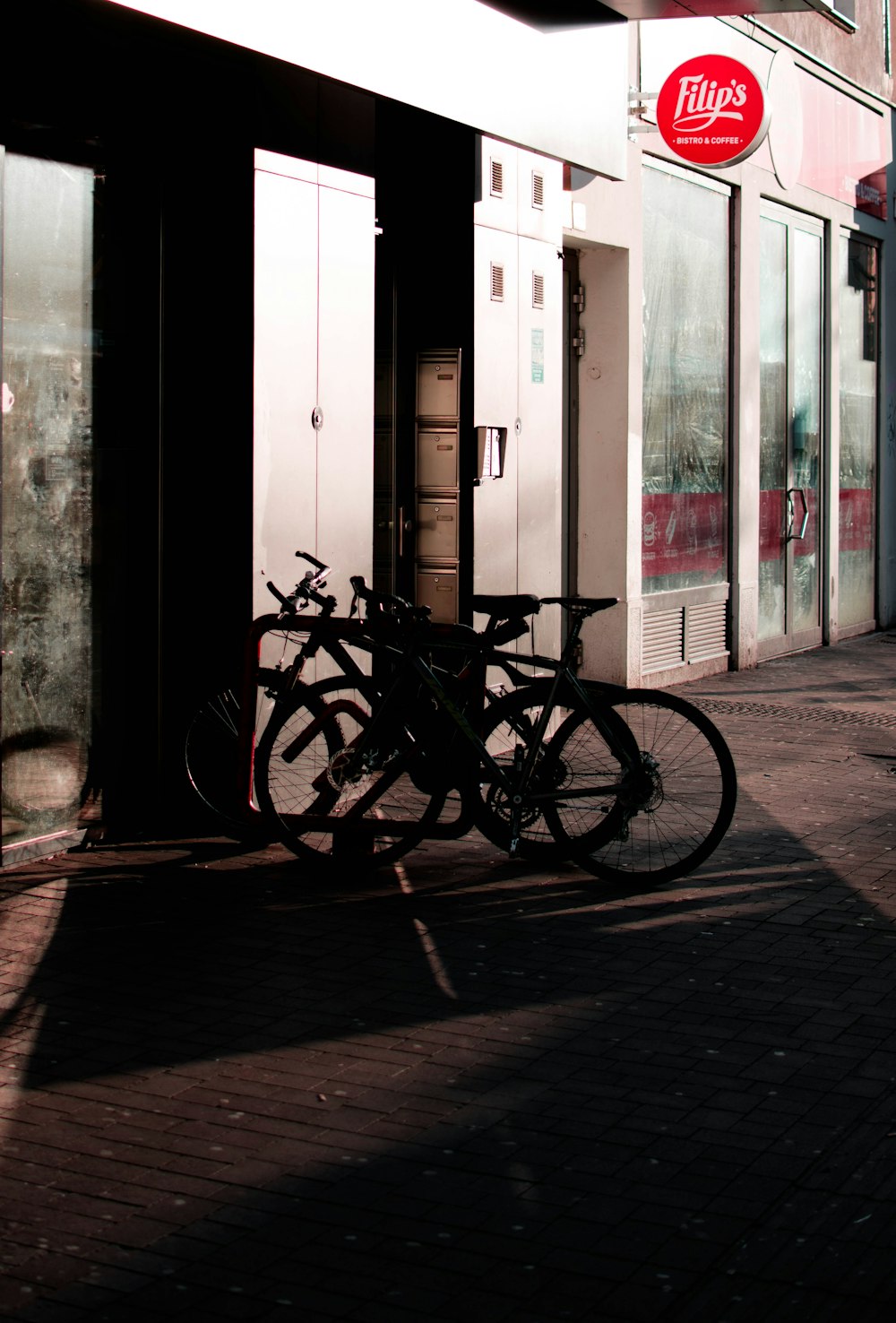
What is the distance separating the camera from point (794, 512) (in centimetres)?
1664

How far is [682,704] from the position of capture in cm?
693

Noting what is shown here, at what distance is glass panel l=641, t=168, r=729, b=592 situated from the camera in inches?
529

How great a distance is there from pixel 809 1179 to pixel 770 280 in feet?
42.3

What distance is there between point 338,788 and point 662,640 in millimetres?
6858

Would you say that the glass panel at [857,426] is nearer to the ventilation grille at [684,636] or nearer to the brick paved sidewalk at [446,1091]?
the ventilation grille at [684,636]

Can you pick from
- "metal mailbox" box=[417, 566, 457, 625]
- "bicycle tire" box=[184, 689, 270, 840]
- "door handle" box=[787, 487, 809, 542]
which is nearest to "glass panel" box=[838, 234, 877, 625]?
"door handle" box=[787, 487, 809, 542]

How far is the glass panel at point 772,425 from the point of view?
52.0ft

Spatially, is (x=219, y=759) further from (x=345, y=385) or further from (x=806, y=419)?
(x=806, y=419)

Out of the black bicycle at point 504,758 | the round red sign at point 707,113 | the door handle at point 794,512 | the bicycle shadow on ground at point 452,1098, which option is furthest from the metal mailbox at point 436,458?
the door handle at point 794,512

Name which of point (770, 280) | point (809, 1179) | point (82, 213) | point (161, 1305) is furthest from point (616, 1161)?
point (770, 280)

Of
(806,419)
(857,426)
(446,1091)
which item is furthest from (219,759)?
(857,426)

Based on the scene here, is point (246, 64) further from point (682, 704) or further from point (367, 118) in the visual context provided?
point (682, 704)

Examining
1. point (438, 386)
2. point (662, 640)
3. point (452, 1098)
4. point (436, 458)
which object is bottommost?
point (452, 1098)

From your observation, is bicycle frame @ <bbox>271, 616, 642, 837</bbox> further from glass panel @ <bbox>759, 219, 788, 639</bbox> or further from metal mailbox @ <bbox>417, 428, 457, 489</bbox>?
glass panel @ <bbox>759, 219, 788, 639</bbox>
